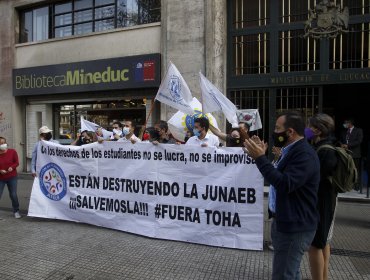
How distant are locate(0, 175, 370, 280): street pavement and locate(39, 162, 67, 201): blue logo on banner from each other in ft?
1.76

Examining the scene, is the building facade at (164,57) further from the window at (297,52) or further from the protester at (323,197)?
the protester at (323,197)

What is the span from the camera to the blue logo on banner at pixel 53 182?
661cm

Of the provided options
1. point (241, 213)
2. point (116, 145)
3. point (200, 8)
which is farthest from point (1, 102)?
point (241, 213)

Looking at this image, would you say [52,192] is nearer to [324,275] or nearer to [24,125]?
[324,275]

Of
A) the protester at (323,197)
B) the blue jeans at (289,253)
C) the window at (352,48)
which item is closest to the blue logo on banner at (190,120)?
the protester at (323,197)

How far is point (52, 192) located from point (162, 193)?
90.7 inches

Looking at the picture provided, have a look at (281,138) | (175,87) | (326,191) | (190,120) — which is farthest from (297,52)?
(281,138)

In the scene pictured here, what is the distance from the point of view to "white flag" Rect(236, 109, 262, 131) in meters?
9.60

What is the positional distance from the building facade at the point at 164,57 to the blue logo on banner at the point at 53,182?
2292 millimetres

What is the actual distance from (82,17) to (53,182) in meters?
8.61

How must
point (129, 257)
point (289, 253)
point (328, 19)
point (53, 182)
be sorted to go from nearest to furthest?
point (289, 253) → point (129, 257) → point (53, 182) → point (328, 19)

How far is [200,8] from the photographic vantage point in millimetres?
10695

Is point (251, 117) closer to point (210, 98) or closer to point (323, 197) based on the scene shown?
point (210, 98)

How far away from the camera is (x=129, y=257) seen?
487cm
